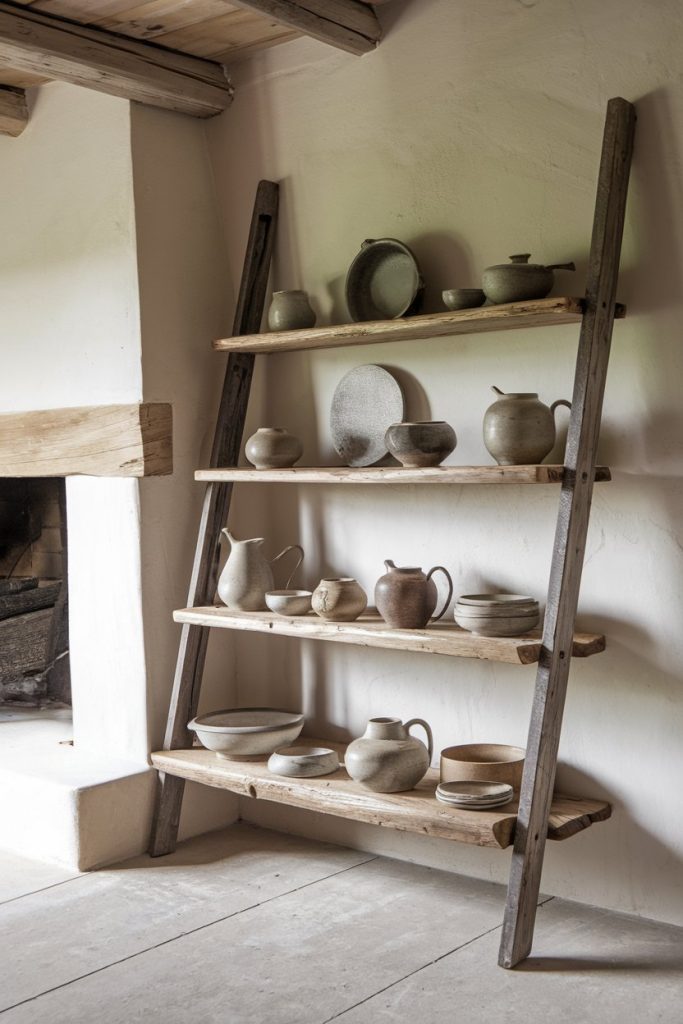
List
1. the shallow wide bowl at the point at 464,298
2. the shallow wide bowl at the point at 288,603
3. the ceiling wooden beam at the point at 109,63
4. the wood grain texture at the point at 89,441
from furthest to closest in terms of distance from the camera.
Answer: the wood grain texture at the point at 89,441, the shallow wide bowl at the point at 288,603, the ceiling wooden beam at the point at 109,63, the shallow wide bowl at the point at 464,298

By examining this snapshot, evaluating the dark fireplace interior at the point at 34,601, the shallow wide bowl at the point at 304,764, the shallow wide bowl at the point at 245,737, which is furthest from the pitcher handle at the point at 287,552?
the dark fireplace interior at the point at 34,601

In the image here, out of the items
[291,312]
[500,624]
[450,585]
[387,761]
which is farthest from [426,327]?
[387,761]

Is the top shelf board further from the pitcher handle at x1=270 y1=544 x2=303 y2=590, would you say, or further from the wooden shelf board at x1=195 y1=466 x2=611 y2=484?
the pitcher handle at x1=270 y1=544 x2=303 y2=590

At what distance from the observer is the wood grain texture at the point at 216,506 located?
11.2ft

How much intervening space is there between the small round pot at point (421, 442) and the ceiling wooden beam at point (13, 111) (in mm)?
1771

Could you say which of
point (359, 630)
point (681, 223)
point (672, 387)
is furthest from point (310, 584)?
point (681, 223)

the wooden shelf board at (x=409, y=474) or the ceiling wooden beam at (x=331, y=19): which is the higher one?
the ceiling wooden beam at (x=331, y=19)

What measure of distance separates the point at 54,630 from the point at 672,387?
2609 mm

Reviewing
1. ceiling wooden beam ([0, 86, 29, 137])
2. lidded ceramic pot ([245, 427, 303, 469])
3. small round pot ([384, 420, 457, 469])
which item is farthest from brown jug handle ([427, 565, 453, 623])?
ceiling wooden beam ([0, 86, 29, 137])

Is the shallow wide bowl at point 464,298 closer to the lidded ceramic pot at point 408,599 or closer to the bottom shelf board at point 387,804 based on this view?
the lidded ceramic pot at point 408,599

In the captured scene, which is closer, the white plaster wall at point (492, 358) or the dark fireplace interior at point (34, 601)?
the white plaster wall at point (492, 358)

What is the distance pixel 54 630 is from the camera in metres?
4.30

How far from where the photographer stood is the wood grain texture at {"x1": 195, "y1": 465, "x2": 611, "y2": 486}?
102 inches

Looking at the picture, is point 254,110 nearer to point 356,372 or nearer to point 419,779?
point 356,372
